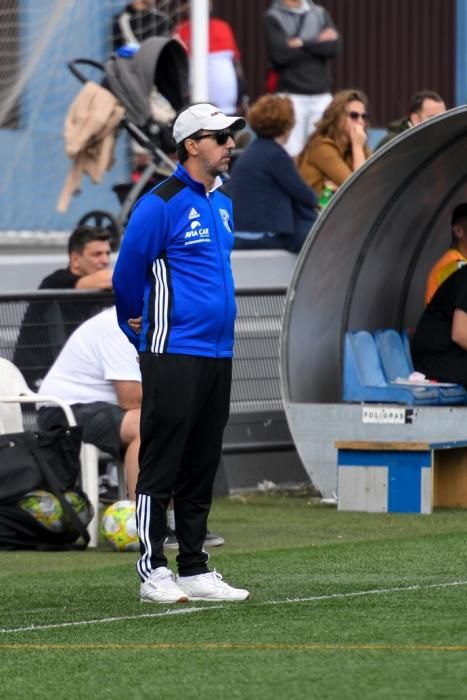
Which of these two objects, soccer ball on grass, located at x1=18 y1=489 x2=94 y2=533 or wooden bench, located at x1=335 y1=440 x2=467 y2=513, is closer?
soccer ball on grass, located at x1=18 y1=489 x2=94 y2=533

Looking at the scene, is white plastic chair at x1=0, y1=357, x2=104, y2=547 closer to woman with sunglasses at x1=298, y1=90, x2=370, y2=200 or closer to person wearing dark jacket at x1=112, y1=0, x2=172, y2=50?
woman with sunglasses at x1=298, y1=90, x2=370, y2=200

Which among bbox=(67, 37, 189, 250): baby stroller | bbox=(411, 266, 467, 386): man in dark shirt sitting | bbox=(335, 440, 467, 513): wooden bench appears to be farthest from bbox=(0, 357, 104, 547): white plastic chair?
bbox=(67, 37, 189, 250): baby stroller

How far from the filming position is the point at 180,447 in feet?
26.5

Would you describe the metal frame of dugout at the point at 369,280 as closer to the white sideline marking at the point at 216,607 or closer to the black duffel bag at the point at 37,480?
the black duffel bag at the point at 37,480

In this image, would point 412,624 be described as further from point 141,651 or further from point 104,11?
point 104,11

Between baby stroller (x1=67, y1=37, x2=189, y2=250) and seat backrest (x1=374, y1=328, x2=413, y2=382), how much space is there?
11.8ft

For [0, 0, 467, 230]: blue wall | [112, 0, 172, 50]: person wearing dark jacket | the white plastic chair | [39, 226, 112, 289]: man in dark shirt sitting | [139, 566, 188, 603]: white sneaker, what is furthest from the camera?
[0, 0, 467, 230]: blue wall

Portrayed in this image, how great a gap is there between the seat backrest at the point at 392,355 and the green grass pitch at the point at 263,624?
2.15m

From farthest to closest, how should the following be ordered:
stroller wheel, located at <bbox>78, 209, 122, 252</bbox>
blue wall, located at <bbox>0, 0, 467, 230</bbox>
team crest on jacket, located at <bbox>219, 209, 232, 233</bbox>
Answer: blue wall, located at <bbox>0, 0, 467, 230</bbox>, stroller wheel, located at <bbox>78, 209, 122, 252</bbox>, team crest on jacket, located at <bbox>219, 209, 232, 233</bbox>

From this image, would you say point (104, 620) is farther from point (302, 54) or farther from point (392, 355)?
point (302, 54)

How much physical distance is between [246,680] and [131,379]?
15.6 ft

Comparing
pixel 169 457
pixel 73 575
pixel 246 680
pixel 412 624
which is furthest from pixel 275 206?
pixel 246 680

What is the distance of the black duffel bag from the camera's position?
33.8 ft

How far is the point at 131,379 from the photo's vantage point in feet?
36.1
